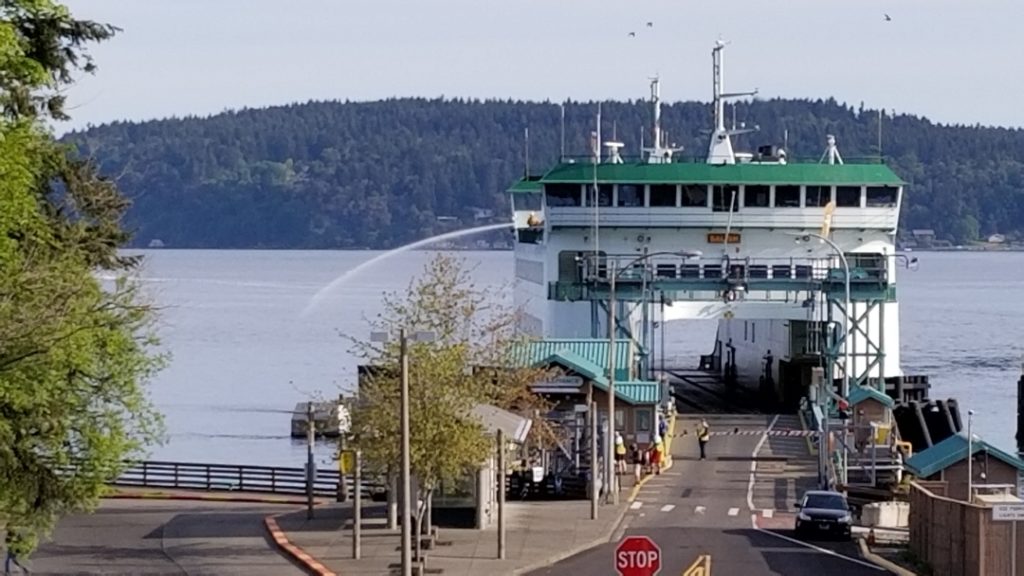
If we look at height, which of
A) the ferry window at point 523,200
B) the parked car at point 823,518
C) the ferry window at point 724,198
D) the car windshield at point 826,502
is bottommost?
the parked car at point 823,518

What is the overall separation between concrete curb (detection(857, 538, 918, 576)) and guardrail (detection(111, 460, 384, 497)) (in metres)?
12.8

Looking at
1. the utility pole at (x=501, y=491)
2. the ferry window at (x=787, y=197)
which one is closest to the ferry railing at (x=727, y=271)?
the ferry window at (x=787, y=197)

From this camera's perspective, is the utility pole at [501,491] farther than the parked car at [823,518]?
No

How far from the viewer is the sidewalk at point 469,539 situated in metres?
33.0

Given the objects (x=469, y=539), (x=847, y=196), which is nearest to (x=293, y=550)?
(x=469, y=539)

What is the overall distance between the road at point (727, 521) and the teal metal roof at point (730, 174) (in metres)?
10.0

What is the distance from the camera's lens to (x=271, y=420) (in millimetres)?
89500

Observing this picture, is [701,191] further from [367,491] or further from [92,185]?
[92,185]

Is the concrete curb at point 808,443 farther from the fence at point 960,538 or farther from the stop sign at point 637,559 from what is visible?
the stop sign at point 637,559

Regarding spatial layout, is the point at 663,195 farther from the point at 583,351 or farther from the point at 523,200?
the point at 523,200

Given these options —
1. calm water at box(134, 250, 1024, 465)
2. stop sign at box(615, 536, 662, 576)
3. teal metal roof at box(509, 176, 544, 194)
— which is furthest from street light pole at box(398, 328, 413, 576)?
teal metal roof at box(509, 176, 544, 194)

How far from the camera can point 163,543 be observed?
36125mm

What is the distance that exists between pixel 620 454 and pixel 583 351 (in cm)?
513

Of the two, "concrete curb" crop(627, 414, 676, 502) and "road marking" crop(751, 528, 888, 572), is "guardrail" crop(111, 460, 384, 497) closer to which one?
"concrete curb" crop(627, 414, 676, 502)
